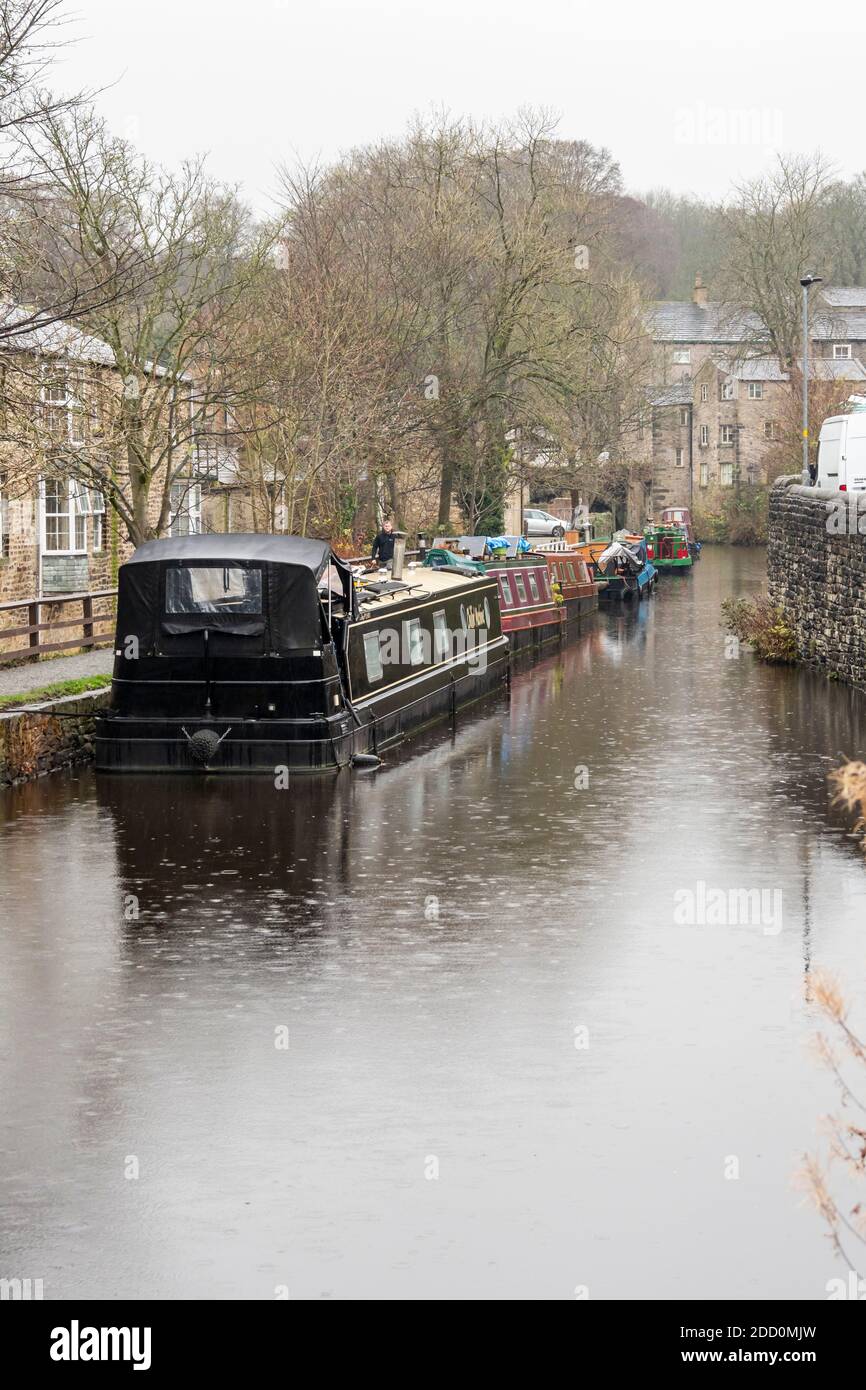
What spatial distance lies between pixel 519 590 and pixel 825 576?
7319mm

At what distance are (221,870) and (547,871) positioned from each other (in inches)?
95.4

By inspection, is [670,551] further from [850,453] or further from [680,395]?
[680,395]

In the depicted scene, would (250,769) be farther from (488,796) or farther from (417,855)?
(417,855)

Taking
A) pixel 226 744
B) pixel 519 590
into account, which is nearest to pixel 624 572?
pixel 519 590

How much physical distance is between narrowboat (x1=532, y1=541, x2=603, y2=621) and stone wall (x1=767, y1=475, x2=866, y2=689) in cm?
646

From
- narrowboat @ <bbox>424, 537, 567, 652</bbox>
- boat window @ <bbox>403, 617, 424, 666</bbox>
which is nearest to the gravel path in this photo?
boat window @ <bbox>403, 617, 424, 666</bbox>

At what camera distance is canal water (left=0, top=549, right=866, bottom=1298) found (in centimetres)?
673

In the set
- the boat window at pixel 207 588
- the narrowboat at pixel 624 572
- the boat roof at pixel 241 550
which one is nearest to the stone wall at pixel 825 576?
the boat roof at pixel 241 550

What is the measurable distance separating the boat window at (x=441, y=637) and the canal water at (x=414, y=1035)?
16.8 ft

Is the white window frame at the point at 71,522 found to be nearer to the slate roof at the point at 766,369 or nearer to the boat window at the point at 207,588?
the boat window at the point at 207,588

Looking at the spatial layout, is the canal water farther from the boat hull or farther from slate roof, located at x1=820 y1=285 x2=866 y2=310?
slate roof, located at x1=820 y1=285 x2=866 y2=310

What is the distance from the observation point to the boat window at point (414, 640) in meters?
21.8
